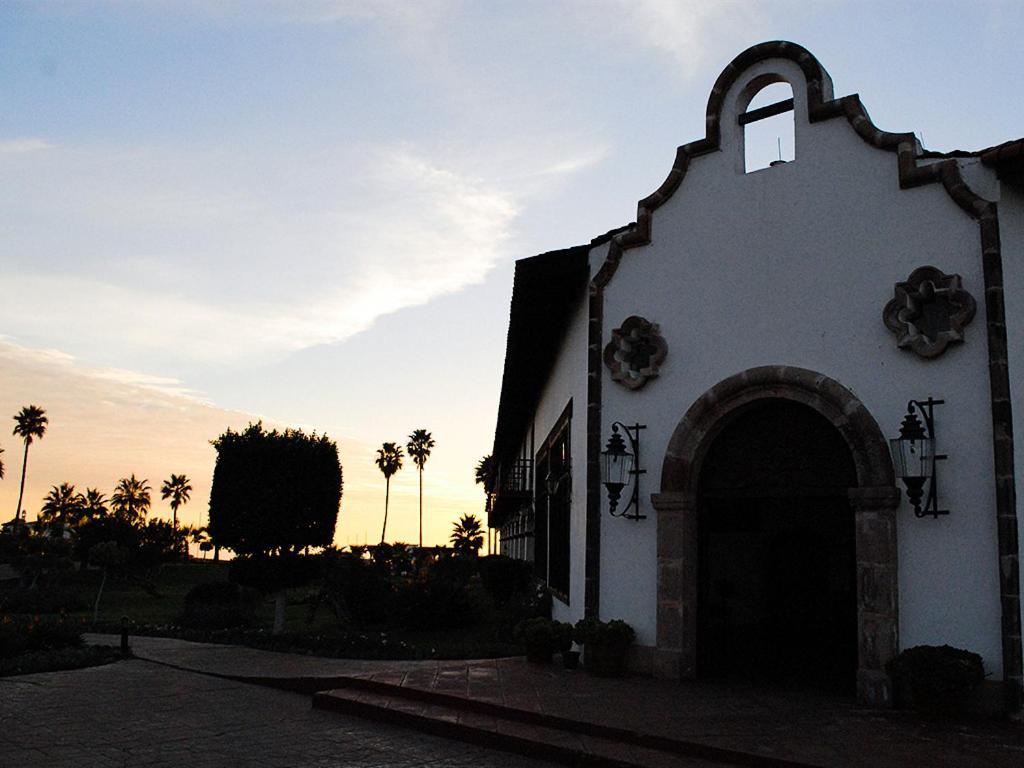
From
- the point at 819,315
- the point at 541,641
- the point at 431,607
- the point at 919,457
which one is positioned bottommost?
the point at 431,607

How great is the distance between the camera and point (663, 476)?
35.9 feet

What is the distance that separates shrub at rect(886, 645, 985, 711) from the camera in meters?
8.18

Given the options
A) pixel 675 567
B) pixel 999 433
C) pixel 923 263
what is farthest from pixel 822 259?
pixel 675 567

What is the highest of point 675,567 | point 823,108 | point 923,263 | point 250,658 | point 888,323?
point 823,108

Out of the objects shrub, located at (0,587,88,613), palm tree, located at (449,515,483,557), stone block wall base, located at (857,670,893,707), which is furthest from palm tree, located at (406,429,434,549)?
stone block wall base, located at (857,670,893,707)

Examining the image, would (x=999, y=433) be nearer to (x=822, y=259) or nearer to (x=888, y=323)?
(x=888, y=323)

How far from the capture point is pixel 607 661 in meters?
10.8

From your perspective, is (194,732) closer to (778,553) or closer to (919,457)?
(919,457)

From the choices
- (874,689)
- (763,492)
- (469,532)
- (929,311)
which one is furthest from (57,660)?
(469,532)

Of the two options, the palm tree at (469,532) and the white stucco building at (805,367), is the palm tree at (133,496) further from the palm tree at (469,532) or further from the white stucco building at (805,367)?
the white stucco building at (805,367)

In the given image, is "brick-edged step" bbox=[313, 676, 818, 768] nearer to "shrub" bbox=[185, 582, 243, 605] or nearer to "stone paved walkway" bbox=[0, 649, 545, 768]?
"stone paved walkway" bbox=[0, 649, 545, 768]

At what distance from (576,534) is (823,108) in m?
6.45

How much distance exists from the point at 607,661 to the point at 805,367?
4.33m

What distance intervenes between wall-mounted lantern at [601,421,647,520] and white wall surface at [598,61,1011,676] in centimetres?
13
